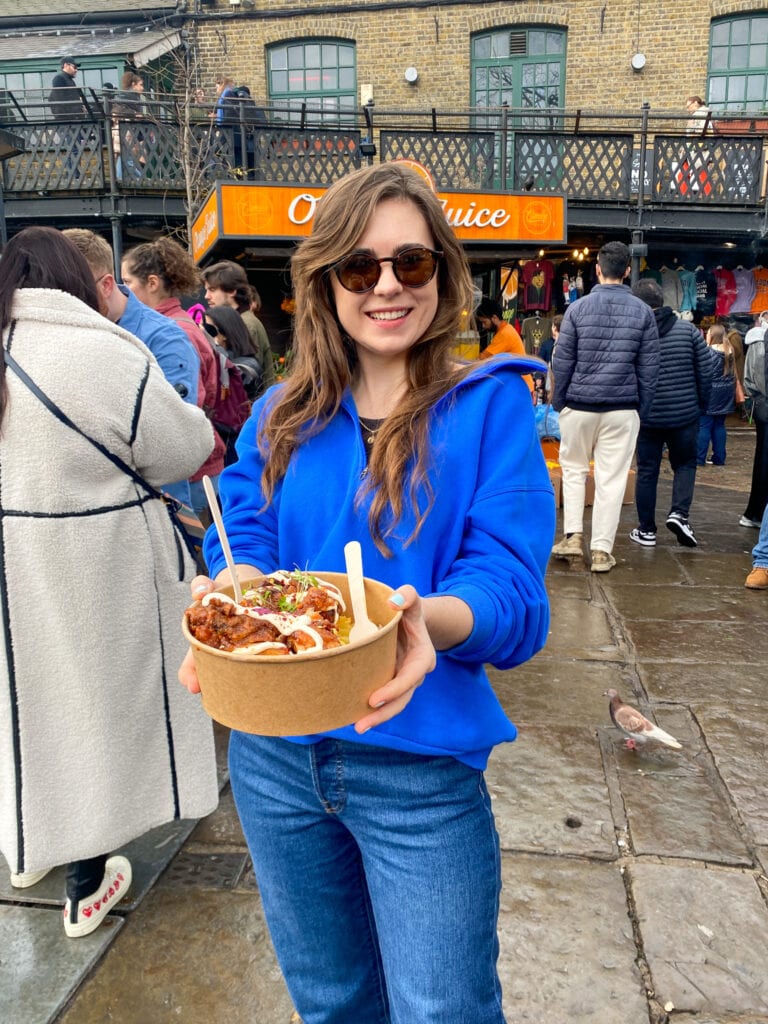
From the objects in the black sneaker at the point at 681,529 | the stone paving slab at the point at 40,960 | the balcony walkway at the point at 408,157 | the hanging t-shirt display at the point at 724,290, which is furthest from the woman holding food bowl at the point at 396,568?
the hanging t-shirt display at the point at 724,290

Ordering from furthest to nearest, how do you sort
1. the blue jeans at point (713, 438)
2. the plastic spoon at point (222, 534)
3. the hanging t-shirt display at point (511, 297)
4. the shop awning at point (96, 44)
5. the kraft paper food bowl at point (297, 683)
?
1. the shop awning at point (96, 44)
2. the hanging t-shirt display at point (511, 297)
3. the blue jeans at point (713, 438)
4. the plastic spoon at point (222, 534)
5. the kraft paper food bowl at point (297, 683)

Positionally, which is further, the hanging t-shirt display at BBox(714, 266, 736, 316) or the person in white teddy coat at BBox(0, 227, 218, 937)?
the hanging t-shirt display at BBox(714, 266, 736, 316)

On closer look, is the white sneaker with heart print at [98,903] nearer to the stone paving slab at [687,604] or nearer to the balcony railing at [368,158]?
the stone paving slab at [687,604]

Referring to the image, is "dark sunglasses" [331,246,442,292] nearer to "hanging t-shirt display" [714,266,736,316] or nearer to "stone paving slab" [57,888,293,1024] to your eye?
"stone paving slab" [57,888,293,1024]

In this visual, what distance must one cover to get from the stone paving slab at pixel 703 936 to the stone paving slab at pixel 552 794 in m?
0.22

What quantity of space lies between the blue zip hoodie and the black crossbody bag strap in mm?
830

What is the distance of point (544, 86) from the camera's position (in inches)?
619

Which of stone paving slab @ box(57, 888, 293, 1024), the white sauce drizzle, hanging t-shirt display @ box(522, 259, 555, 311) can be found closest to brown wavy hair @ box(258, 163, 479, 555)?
the white sauce drizzle

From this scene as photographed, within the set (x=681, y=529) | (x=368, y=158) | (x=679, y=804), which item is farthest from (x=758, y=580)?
(x=368, y=158)

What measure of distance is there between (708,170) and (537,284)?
3179mm

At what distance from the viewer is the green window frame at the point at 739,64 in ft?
49.3

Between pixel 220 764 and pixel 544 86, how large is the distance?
630 inches

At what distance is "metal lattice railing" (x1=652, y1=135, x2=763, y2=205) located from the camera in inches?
490

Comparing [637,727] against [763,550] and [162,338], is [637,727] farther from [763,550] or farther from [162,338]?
[763,550]
